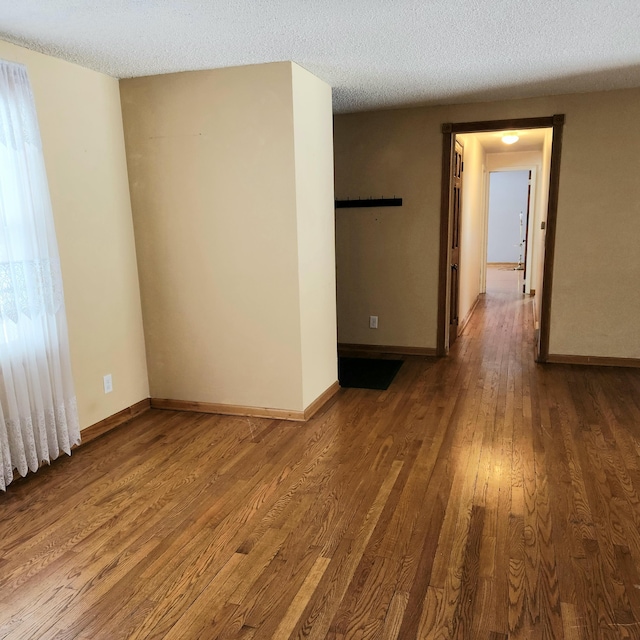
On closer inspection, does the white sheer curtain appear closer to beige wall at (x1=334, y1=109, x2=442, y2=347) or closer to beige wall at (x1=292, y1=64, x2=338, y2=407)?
beige wall at (x1=292, y1=64, x2=338, y2=407)

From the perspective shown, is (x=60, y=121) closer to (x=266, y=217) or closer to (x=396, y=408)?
(x=266, y=217)

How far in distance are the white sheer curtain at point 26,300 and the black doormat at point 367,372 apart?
226 cm

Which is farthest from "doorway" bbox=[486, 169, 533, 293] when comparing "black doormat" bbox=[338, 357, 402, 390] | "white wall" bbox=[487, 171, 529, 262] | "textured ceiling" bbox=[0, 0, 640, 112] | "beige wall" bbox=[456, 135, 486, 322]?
"textured ceiling" bbox=[0, 0, 640, 112]

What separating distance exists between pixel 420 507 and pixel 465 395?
69.4 inches

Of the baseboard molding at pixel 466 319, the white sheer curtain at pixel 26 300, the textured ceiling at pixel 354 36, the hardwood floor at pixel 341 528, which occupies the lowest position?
the baseboard molding at pixel 466 319

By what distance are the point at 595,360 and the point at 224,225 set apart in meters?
3.50

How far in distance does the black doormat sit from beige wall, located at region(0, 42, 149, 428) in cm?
172

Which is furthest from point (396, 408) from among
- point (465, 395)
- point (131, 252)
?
point (131, 252)

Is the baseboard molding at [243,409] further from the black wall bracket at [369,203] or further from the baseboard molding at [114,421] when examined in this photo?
the black wall bracket at [369,203]

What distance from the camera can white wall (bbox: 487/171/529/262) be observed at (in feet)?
44.3

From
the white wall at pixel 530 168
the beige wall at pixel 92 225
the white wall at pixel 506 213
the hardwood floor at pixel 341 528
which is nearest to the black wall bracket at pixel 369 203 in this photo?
the hardwood floor at pixel 341 528

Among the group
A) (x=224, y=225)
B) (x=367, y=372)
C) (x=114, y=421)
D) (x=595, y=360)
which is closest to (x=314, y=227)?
(x=224, y=225)

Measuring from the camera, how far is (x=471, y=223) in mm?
7129

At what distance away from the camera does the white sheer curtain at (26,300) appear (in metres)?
→ 2.77
